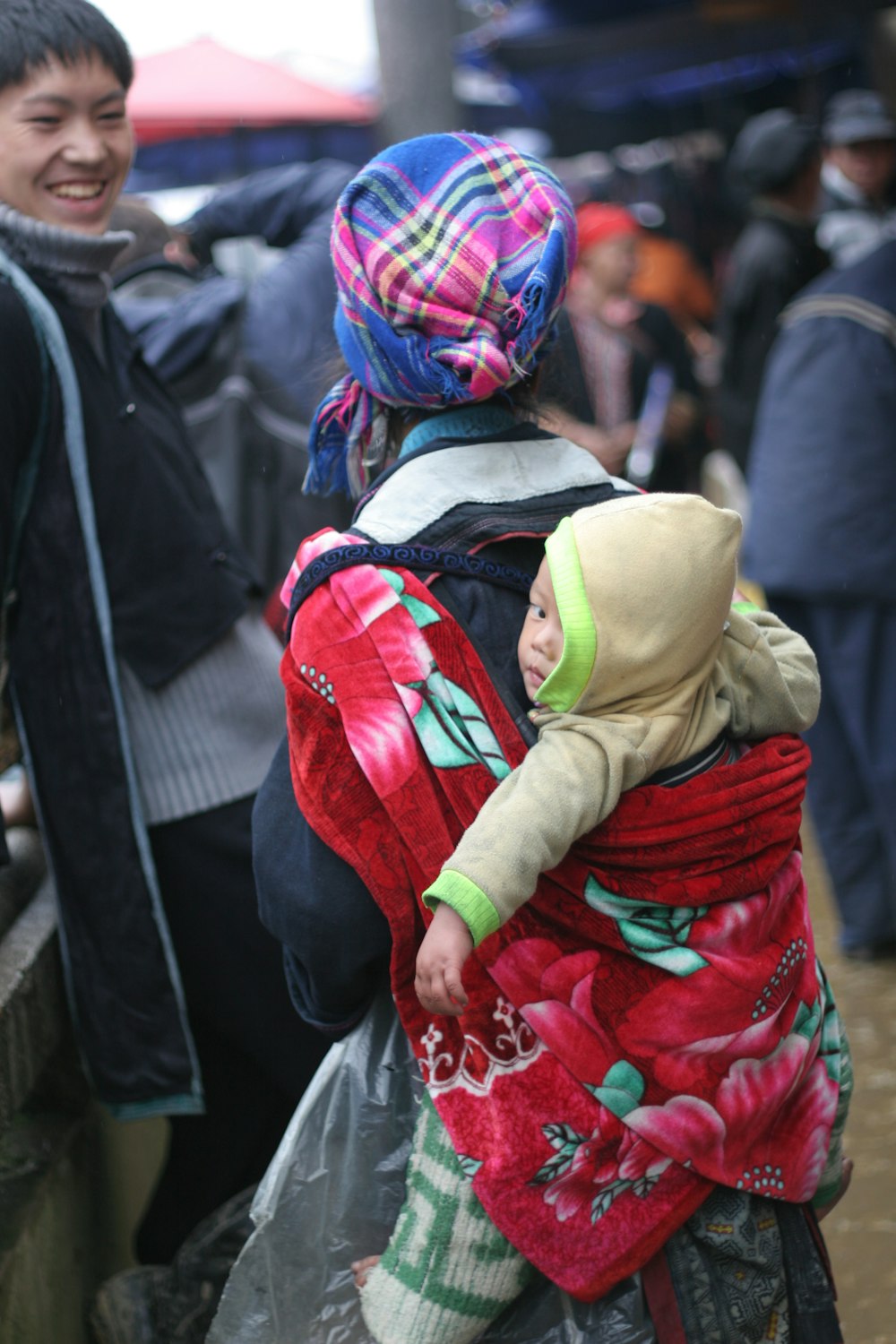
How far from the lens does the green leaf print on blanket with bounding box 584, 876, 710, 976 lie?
1517mm

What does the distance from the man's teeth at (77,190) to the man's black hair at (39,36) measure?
0.49ft

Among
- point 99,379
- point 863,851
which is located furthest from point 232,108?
point 99,379

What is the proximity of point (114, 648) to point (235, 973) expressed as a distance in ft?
1.72

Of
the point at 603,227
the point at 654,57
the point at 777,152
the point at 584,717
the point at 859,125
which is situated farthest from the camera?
the point at 654,57

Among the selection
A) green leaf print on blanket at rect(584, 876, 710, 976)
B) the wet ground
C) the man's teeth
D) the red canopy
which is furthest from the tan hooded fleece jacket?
the red canopy

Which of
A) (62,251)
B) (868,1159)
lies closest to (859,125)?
(868,1159)

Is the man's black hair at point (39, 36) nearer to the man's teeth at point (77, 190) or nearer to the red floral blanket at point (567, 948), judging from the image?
the man's teeth at point (77, 190)

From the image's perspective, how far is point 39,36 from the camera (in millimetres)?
2047

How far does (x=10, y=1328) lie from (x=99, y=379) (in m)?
1.33

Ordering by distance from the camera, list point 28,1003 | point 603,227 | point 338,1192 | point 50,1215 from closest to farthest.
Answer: point 338,1192 < point 28,1003 < point 50,1215 < point 603,227

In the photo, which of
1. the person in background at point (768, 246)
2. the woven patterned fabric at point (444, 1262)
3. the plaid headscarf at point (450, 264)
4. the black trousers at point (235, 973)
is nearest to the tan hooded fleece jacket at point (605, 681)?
the plaid headscarf at point (450, 264)

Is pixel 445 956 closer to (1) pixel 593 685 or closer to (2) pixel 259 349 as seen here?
(1) pixel 593 685

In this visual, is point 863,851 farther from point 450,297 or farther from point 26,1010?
point 450,297

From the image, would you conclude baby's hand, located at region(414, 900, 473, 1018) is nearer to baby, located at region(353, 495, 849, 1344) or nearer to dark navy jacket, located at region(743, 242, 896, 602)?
baby, located at region(353, 495, 849, 1344)
